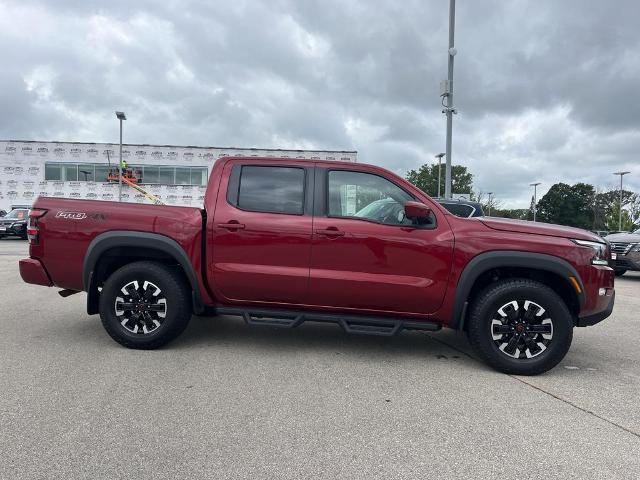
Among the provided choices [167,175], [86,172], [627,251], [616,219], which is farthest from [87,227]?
[616,219]

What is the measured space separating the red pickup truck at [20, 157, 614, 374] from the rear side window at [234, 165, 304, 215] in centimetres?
1

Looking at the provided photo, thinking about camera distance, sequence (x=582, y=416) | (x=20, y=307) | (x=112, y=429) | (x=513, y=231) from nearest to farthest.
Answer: (x=112, y=429) < (x=582, y=416) < (x=513, y=231) < (x=20, y=307)

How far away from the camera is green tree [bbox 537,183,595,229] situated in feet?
263

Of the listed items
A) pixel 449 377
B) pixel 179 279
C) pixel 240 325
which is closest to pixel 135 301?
pixel 179 279

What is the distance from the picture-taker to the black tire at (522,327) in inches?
166

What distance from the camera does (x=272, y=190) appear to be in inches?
184

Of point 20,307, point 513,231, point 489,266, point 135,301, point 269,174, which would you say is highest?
point 269,174

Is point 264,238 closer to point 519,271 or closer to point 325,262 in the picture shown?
point 325,262

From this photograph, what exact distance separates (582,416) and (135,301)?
3.88 meters

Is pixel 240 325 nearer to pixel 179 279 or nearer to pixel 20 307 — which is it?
pixel 179 279

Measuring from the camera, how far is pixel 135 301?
4617 mm

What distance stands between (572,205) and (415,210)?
8791cm

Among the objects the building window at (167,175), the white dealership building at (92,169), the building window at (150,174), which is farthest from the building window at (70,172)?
the building window at (167,175)

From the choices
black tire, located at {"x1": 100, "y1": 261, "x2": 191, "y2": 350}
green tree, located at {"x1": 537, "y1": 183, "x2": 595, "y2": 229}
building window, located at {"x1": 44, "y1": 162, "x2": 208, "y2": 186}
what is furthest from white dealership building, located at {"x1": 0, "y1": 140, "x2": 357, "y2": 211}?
green tree, located at {"x1": 537, "y1": 183, "x2": 595, "y2": 229}
